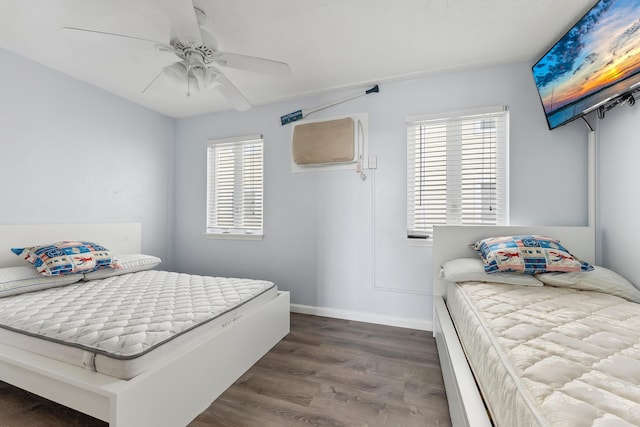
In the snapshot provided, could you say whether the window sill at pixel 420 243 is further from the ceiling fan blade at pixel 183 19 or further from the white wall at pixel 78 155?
the white wall at pixel 78 155

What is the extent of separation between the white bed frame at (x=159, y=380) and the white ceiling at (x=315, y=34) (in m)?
1.75

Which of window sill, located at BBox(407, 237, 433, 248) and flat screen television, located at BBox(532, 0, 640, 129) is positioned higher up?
Result: flat screen television, located at BBox(532, 0, 640, 129)

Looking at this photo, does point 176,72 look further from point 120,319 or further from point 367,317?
point 367,317

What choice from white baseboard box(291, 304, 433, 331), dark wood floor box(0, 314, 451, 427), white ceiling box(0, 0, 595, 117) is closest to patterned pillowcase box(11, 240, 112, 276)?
dark wood floor box(0, 314, 451, 427)

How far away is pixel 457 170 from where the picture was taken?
8.04ft

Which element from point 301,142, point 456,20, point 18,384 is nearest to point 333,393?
point 18,384

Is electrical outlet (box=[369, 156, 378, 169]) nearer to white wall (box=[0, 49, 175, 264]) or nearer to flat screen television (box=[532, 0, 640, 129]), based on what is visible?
flat screen television (box=[532, 0, 640, 129])

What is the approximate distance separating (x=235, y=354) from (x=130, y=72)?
103 inches

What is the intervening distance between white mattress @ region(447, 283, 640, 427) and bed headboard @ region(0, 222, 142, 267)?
326cm

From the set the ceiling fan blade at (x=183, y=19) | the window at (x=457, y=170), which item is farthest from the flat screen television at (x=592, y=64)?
the ceiling fan blade at (x=183, y=19)

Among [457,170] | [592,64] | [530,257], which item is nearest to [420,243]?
[457,170]

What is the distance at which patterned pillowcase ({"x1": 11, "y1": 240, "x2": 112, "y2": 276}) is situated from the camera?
2.00m

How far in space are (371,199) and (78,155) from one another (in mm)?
2898

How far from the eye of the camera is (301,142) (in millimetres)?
2918
